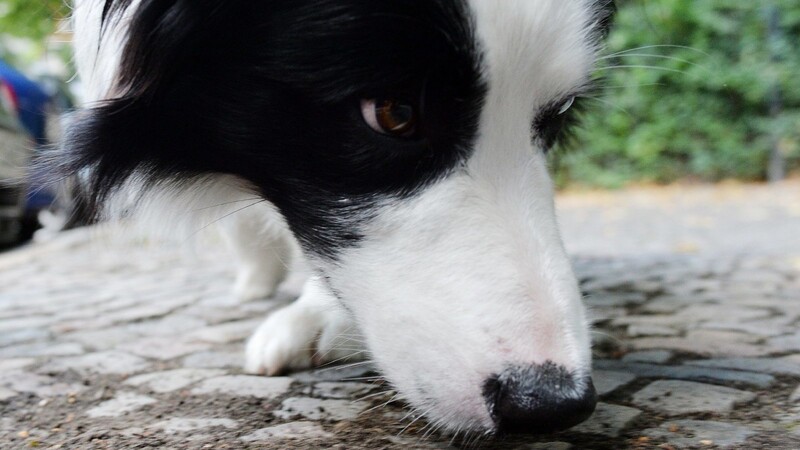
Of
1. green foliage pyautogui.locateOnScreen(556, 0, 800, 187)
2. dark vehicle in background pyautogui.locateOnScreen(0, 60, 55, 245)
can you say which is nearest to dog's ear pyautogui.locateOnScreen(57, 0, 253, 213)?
dark vehicle in background pyautogui.locateOnScreen(0, 60, 55, 245)

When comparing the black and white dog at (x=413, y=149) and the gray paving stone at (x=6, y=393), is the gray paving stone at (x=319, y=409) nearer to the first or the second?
the black and white dog at (x=413, y=149)

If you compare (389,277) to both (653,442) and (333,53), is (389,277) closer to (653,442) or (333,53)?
(333,53)

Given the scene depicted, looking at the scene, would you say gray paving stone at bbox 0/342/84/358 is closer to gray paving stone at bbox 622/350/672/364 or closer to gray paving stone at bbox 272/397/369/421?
gray paving stone at bbox 272/397/369/421

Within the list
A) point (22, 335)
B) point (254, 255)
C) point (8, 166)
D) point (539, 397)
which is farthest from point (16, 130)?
point (539, 397)

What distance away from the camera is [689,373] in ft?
7.23

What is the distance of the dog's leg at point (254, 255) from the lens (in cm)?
272

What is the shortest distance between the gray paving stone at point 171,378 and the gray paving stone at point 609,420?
45.0 inches

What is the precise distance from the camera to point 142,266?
561 cm

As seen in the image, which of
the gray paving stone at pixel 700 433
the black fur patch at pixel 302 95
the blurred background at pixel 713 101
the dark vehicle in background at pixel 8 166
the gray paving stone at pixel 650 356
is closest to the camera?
the black fur patch at pixel 302 95

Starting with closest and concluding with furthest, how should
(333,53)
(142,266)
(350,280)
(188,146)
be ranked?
(333,53)
(350,280)
(188,146)
(142,266)

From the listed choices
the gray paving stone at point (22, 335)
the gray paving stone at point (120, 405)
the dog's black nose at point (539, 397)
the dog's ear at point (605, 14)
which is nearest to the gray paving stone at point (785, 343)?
the dog's ear at point (605, 14)

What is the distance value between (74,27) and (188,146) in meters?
0.61

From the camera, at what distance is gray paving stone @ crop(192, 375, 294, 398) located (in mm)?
2121

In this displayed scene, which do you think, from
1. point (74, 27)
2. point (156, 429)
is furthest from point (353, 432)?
point (74, 27)
